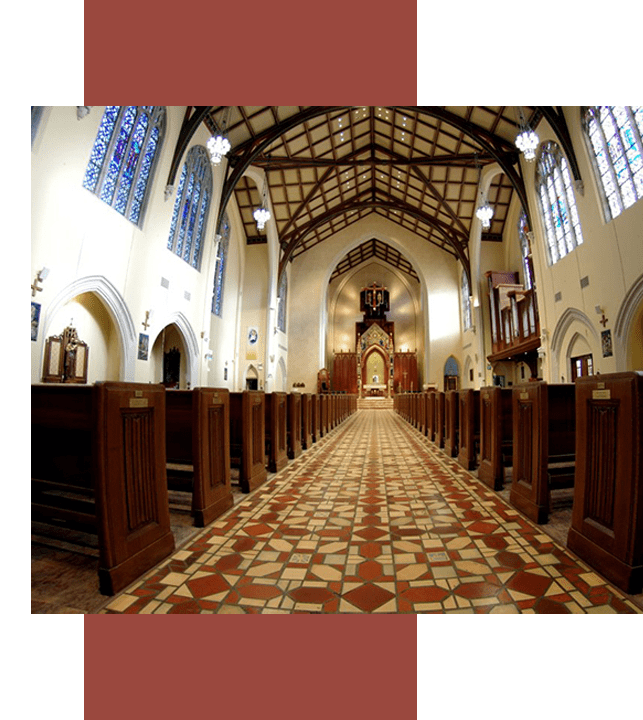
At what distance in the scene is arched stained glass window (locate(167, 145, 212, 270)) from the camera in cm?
1069

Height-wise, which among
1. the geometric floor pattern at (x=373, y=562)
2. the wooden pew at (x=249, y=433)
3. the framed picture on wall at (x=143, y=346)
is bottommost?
the geometric floor pattern at (x=373, y=562)

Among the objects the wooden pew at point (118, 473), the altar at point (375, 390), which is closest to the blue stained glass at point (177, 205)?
the wooden pew at point (118, 473)

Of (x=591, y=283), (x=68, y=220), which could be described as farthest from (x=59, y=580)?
(x=591, y=283)

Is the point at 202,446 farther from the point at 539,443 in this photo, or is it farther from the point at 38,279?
the point at 38,279

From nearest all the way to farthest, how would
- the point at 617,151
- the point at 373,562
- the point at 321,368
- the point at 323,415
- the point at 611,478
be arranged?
the point at 611,478 → the point at 373,562 → the point at 617,151 → the point at 323,415 → the point at 321,368

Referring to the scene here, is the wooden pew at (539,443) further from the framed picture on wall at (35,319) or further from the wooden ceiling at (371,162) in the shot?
the wooden ceiling at (371,162)

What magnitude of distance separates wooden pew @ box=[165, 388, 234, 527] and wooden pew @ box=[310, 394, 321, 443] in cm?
373

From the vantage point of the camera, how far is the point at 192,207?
11.5m

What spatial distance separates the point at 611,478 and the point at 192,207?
11.9m

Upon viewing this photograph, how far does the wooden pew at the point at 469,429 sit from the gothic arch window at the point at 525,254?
10.2 meters

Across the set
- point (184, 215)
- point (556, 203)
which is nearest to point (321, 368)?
point (184, 215)

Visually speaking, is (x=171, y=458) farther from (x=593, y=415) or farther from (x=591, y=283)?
(x=591, y=283)

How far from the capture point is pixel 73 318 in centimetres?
819

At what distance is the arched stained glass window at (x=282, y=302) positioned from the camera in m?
19.9
